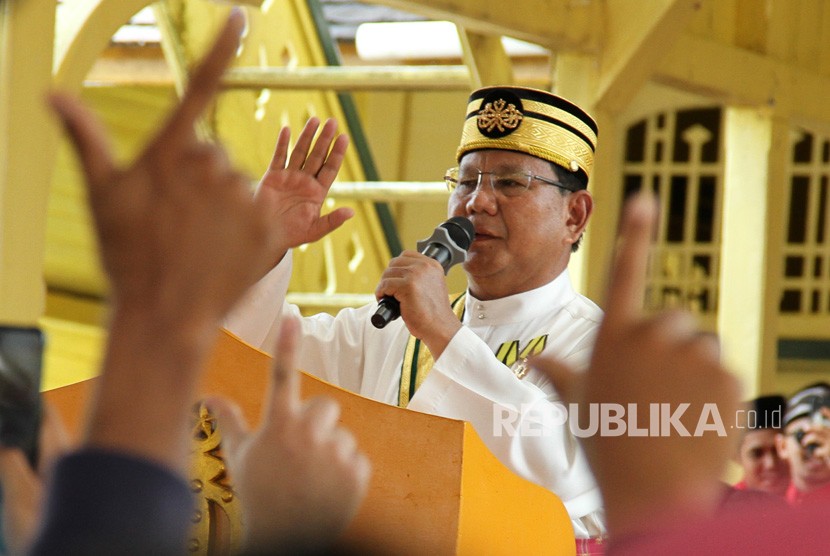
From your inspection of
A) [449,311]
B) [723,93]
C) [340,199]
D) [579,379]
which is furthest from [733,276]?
[579,379]

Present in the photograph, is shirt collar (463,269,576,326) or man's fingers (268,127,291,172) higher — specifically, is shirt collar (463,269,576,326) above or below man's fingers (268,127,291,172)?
below

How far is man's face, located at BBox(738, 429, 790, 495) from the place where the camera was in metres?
4.15

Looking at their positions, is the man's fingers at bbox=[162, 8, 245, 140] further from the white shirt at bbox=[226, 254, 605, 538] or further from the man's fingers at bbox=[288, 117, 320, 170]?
the man's fingers at bbox=[288, 117, 320, 170]

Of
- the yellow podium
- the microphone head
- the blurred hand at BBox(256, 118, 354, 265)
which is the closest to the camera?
the yellow podium

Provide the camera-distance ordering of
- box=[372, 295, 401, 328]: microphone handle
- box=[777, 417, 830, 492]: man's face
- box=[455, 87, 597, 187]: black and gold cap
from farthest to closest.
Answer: box=[777, 417, 830, 492]: man's face, box=[455, 87, 597, 187]: black and gold cap, box=[372, 295, 401, 328]: microphone handle

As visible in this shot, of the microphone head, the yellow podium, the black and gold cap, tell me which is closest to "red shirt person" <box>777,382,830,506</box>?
the black and gold cap

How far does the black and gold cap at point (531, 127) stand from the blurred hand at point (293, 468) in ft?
8.02

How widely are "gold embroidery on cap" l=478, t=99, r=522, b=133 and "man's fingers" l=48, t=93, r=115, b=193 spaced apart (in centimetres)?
257

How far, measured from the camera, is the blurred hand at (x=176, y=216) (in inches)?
34.0

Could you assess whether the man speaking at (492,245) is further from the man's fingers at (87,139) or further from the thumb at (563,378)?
the man's fingers at (87,139)

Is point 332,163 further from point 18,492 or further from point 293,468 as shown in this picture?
point 293,468

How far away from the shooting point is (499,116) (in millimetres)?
3410

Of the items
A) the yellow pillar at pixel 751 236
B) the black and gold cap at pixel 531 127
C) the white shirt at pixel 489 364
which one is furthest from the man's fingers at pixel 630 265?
the yellow pillar at pixel 751 236

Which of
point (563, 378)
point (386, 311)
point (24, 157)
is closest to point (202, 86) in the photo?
point (563, 378)
